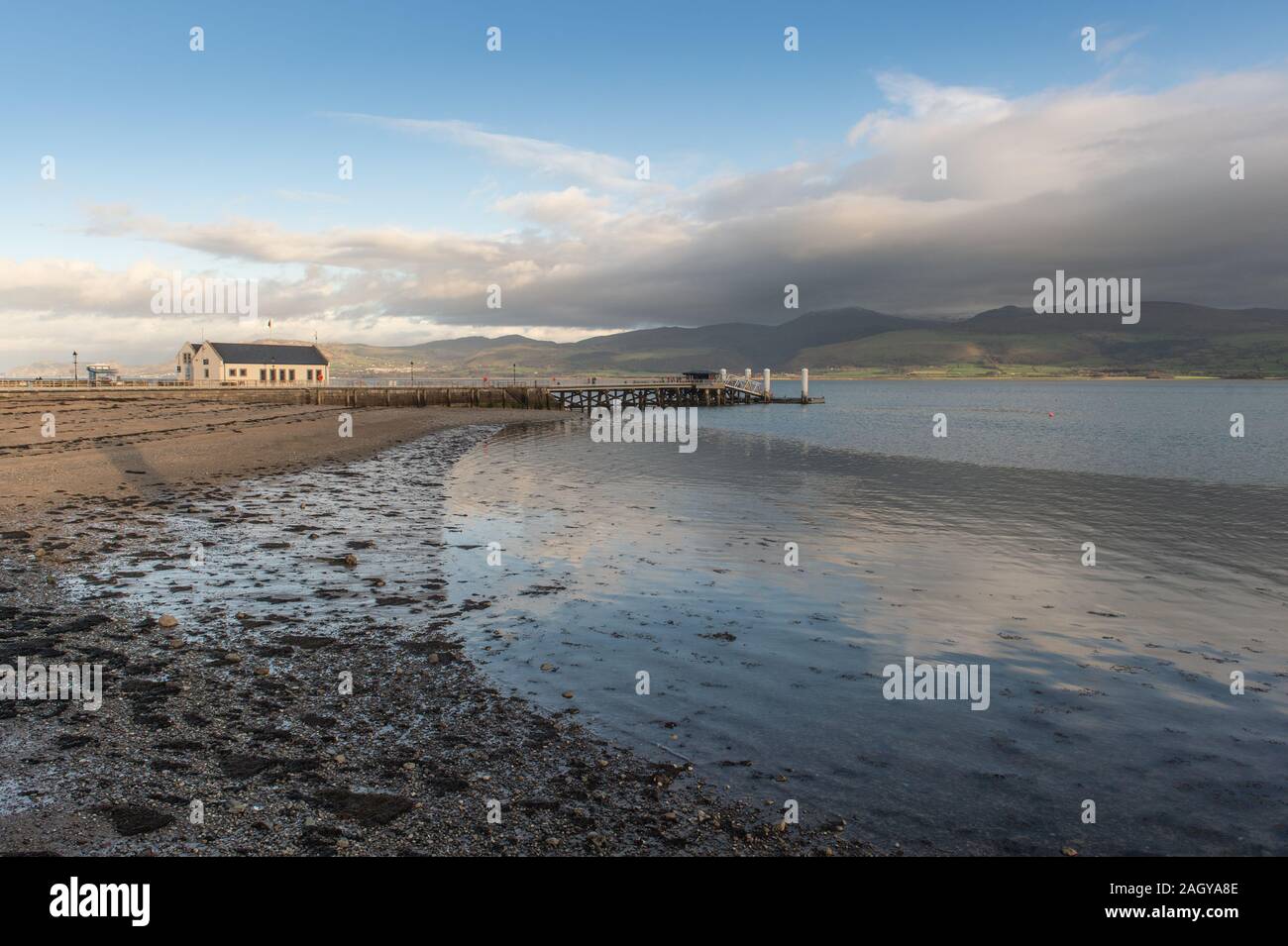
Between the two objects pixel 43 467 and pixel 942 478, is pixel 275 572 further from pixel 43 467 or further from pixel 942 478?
pixel 942 478

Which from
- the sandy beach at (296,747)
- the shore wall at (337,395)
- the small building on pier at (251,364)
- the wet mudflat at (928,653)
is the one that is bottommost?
the wet mudflat at (928,653)

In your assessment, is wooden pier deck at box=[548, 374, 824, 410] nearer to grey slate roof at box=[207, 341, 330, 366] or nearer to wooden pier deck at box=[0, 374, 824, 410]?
wooden pier deck at box=[0, 374, 824, 410]

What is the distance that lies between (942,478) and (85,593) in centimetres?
3490

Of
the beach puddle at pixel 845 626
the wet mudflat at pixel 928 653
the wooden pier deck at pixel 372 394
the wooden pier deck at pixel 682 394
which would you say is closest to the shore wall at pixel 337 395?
the wooden pier deck at pixel 372 394

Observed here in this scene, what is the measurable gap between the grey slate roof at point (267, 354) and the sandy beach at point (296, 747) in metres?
103

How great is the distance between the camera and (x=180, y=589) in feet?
44.4

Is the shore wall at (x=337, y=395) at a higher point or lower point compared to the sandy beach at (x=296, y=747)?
higher

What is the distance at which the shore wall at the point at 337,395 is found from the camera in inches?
Result: 3194

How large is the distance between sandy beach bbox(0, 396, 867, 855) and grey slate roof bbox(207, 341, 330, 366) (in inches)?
4057

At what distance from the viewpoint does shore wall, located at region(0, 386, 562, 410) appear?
81.1 metres

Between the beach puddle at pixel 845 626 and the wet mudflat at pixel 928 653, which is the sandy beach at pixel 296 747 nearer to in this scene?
the beach puddle at pixel 845 626

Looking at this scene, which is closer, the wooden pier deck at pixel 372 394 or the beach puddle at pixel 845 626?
the beach puddle at pixel 845 626
